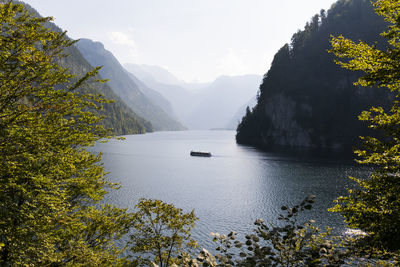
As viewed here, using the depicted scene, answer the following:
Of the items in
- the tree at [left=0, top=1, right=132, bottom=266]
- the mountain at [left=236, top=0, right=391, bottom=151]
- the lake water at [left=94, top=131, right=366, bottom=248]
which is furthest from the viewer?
the mountain at [left=236, top=0, right=391, bottom=151]

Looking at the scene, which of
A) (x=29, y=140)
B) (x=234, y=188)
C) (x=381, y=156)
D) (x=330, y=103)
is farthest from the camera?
(x=330, y=103)

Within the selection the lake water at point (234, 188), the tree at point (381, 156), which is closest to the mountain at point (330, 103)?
the lake water at point (234, 188)

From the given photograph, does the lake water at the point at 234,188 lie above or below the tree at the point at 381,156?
below

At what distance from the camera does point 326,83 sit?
19088cm

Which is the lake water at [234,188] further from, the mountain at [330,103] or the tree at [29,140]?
the mountain at [330,103]

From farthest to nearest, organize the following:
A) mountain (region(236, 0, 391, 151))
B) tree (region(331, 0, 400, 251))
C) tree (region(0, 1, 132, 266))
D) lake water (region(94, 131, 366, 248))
Result: mountain (region(236, 0, 391, 151)) → lake water (region(94, 131, 366, 248)) → tree (region(0, 1, 132, 266)) → tree (region(331, 0, 400, 251))

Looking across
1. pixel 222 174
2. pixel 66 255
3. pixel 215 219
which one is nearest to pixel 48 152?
pixel 66 255

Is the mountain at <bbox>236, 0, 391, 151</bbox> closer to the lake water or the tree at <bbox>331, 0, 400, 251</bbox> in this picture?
the lake water

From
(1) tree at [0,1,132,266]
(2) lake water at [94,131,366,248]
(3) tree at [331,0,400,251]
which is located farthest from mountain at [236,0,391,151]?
(1) tree at [0,1,132,266]

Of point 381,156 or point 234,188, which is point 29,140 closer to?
point 381,156

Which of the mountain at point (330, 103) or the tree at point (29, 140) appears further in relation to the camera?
the mountain at point (330, 103)

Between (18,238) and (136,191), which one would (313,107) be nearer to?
(136,191)

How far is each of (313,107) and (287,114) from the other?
60.2ft

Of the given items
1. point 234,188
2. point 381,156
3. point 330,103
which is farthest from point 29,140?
point 330,103
